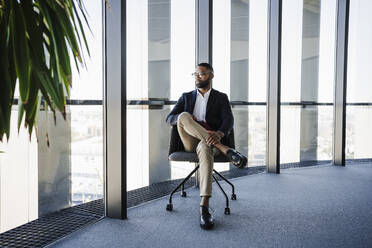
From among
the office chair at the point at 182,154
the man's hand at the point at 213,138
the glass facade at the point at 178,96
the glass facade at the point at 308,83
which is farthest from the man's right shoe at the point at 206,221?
the glass facade at the point at 308,83

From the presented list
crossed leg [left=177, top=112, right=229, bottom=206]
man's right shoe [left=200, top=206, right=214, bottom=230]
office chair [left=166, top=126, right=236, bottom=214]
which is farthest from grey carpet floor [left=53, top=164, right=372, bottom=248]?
crossed leg [left=177, top=112, right=229, bottom=206]

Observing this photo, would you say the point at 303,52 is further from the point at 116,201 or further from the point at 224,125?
the point at 116,201

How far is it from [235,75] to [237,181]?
1.45 m

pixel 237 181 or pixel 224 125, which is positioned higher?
pixel 224 125

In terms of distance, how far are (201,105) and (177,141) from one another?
18.0 inches

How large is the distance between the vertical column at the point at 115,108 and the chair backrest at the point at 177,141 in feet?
1.64

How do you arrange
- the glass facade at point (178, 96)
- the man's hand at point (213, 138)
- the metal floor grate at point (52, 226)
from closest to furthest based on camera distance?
the metal floor grate at point (52, 226)
the glass facade at point (178, 96)
the man's hand at point (213, 138)

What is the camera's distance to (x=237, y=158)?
224 cm

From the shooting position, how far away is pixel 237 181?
359 cm

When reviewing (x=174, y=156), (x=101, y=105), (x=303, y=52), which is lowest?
(x=174, y=156)

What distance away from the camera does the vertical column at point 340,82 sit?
4.40 m

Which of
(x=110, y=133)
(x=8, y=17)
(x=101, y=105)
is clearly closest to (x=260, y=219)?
(x=110, y=133)

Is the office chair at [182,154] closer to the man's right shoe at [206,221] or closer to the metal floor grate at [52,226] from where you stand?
the man's right shoe at [206,221]

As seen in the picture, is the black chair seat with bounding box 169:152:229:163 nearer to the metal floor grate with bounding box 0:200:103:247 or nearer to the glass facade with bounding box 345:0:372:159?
the metal floor grate with bounding box 0:200:103:247
